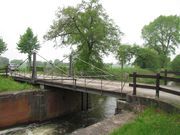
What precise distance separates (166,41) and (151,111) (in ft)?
147

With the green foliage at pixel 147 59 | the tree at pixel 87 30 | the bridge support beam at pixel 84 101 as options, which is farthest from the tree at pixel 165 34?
the bridge support beam at pixel 84 101

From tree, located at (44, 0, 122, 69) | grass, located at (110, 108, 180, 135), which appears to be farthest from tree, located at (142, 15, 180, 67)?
grass, located at (110, 108, 180, 135)

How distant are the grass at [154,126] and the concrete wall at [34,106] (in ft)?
32.8

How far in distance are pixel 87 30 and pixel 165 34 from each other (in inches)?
1080

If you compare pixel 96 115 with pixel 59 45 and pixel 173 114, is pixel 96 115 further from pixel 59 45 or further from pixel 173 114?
pixel 59 45

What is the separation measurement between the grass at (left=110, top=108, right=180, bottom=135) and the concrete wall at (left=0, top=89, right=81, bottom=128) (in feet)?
32.8

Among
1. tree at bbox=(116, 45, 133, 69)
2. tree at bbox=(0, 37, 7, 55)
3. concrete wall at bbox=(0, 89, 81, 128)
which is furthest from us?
tree at bbox=(0, 37, 7, 55)

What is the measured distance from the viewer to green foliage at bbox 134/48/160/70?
38.8 meters

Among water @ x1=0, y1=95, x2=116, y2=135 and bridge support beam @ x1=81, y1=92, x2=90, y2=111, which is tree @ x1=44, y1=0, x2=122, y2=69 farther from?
water @ x1=0, y1=95, x2=116, y2=135

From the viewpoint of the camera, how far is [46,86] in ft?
58.2

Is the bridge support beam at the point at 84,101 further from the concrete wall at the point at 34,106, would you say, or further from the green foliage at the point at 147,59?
the green foliage at the point at 147,59

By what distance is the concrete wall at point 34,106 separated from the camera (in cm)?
1423

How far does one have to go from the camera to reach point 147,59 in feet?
129

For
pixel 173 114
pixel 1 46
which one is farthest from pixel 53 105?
pixel 1 46
